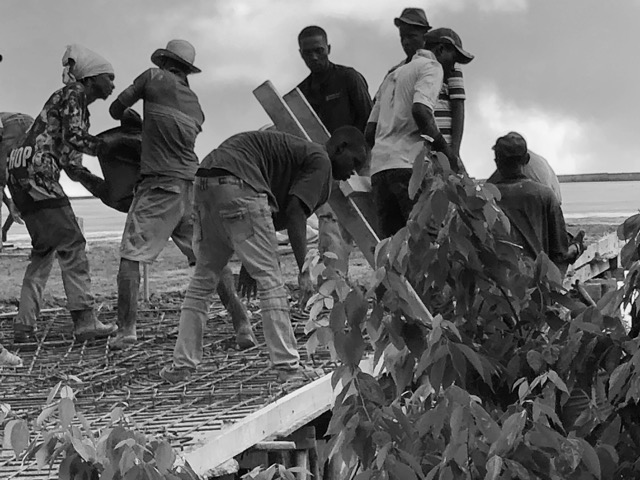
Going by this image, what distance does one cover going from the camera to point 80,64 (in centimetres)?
894

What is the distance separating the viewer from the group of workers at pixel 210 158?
7.51 meters

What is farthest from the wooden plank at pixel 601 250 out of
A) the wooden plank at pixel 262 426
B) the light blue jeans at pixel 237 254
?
the light blue jeans at pixel 237 254

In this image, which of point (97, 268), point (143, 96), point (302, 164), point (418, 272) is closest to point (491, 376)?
point (418, 272)

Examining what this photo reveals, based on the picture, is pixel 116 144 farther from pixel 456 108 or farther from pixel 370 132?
pixel 456 108

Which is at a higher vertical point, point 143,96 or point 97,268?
point 143,96

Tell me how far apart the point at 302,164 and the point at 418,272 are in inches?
133

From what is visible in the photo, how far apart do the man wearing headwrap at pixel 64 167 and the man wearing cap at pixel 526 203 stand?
8.43 ft

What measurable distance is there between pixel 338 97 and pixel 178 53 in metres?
1.23

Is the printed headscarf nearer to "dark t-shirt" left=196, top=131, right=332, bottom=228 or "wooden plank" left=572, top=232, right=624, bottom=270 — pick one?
"dark t-shirt" left=196, top=131, right=332, bottom=228

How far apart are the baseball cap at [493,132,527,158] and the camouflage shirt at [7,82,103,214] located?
2.54m

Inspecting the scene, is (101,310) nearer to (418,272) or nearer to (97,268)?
(97,268)

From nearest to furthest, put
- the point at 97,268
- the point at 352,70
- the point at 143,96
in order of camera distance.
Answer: the point at 143,96, the point at 352,70, the point at 97,268

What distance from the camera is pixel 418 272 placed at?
3996 millimetres

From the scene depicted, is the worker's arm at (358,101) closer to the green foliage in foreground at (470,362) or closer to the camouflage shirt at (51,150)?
the camouflage shirt at (51,150)
